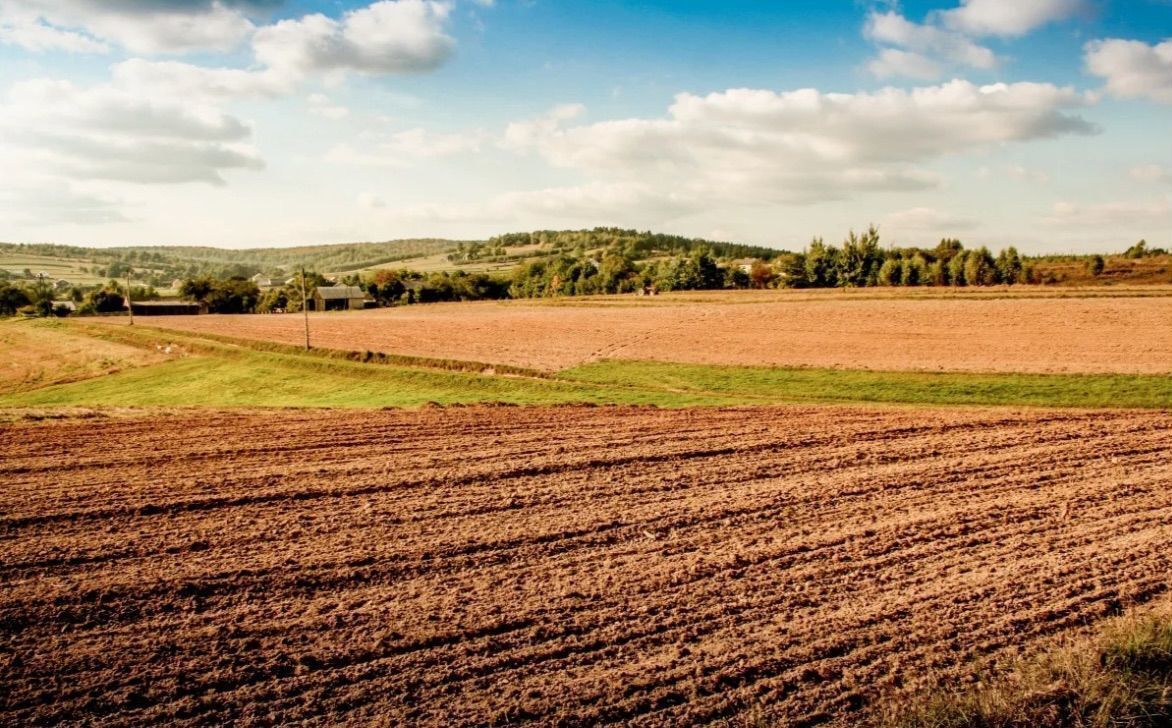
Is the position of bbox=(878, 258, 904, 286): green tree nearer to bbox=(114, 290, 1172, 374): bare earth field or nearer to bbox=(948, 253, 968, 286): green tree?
bbox=(948, 253, 968, 286): green tree

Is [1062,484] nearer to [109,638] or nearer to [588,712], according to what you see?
[588,712]

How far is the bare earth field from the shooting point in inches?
1425

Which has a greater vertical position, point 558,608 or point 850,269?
point 850,269

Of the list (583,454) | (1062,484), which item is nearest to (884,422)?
(1062,484)

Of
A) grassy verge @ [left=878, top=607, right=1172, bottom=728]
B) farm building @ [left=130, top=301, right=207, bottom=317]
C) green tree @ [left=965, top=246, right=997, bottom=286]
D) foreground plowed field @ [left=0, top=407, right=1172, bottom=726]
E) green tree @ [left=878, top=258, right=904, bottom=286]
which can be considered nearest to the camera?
grassy verge @ [left=878, top=607, right=1172, bottom=728]

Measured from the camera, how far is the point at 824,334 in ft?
157

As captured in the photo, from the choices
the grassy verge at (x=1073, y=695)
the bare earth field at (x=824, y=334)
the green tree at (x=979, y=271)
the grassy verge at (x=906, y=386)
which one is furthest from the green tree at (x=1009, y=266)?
the grassy verge at (x=1073, y=695)

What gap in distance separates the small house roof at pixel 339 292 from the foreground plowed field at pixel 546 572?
4729 inches

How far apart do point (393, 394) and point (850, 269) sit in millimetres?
86102

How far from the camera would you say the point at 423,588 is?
1063 cm

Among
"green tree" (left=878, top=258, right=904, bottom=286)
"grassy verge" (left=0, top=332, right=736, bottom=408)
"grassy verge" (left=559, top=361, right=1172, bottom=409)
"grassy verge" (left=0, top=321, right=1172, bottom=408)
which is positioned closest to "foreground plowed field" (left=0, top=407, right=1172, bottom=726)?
"grassy verge" (left=559, top=361, right=1172, bottom=409)

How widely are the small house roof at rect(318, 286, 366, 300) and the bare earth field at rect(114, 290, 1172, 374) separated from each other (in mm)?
60754

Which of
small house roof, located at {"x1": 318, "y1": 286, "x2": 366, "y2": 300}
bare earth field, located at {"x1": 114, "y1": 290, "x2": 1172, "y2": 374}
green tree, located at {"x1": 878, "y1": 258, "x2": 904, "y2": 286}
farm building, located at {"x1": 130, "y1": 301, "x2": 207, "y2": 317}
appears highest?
green tree, located at {"x1": 878, "y1": 258, "x2": 904, "y2": 286}

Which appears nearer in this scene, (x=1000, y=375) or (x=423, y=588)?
(x=423, y=588)
